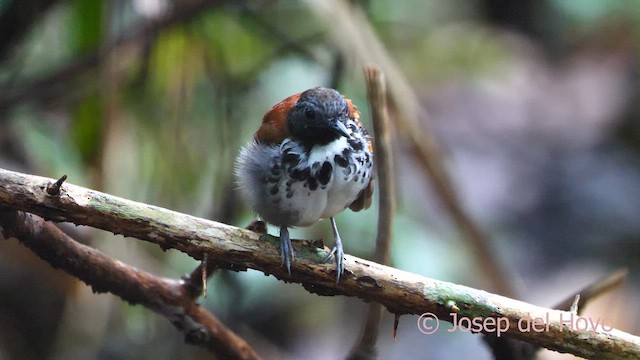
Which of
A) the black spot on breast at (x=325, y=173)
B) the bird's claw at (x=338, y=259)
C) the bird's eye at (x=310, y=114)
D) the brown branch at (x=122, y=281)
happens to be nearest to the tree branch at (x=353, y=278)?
the bird's claw at (x=338, y=259)

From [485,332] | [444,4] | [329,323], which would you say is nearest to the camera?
[485,332]

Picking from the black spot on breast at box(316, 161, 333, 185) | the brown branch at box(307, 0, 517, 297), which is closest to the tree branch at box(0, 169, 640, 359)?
the black spot on breast at box(316, 161, 333, 185)

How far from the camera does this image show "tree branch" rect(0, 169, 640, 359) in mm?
2074

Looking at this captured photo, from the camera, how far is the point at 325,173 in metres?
2.71

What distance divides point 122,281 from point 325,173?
0.74m

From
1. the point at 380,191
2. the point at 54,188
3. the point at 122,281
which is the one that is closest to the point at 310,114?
the point at 380,191

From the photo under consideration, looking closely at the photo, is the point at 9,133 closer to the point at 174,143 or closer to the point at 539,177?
the point at 174,143

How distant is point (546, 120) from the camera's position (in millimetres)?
7027

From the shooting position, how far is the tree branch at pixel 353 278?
207 cm

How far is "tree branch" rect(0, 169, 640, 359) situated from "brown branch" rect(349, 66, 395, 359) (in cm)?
58

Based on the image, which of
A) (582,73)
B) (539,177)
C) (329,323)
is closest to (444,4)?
(582,73)

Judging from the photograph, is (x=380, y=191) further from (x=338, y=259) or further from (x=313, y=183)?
(x=338, y=259)

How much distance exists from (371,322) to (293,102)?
0.85 meters

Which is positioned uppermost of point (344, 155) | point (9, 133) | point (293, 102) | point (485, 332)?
point (9, 133)
